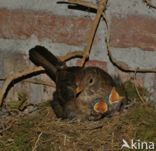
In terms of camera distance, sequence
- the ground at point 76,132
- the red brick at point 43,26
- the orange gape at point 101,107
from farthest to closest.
A: 1. the red brick at point 43,26
2. the orange gape at point 101,107
3. the ground at point 76,132

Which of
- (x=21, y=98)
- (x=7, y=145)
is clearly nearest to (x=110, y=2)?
(x=21, y=98)

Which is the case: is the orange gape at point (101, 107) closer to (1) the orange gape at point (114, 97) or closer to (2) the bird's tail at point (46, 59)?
(1) the orange gape at point (114, 97)

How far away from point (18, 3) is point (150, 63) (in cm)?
43

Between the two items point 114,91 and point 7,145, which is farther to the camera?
point 114,91

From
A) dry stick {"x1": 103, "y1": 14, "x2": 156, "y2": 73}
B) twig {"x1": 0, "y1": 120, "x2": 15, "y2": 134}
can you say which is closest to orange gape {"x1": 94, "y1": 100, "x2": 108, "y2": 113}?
dry stick {"x1": 103, "y1": 14, "x2": 156, "y2": 73}

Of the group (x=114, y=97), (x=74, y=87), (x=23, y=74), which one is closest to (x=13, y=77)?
(x=23, y=74)

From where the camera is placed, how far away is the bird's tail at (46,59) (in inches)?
78.8

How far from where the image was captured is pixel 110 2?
2.05 meters

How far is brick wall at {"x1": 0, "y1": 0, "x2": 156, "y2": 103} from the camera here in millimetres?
2045

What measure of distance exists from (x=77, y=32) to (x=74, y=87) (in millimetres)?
174

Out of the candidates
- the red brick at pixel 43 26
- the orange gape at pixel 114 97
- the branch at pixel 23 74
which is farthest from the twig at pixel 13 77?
the orange gape at pixel 114 97

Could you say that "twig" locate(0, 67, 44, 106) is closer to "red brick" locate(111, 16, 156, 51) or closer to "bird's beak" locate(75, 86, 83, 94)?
"bird's beak" locate(75, 86, 83, 94)

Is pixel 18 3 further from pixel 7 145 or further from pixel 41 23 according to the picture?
pixel 7 145

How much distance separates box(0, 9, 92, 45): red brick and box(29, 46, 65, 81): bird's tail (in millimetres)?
69
